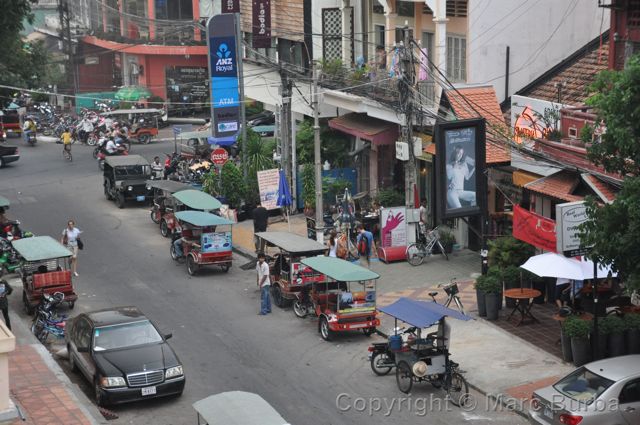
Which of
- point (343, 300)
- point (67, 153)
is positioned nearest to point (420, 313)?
point (343, 300)

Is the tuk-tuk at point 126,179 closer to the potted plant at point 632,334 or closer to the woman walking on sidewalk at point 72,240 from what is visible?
the woman walking on sidewalk at point 72,240

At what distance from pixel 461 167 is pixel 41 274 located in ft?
37.0

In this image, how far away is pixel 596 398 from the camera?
17.1m

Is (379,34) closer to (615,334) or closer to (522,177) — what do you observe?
(522,177)

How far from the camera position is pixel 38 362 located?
73.3 ft

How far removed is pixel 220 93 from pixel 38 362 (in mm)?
18284

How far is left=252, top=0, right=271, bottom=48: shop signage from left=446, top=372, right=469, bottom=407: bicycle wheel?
2553cm

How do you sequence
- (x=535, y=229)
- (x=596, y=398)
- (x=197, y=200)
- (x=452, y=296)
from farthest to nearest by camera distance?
(x=197, y=200) < (x=452, y=296) < (x=535, y=229) < (x=596, y=398)

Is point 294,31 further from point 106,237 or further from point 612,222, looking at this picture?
A: point 612,222

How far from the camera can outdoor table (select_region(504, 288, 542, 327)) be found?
24.5m

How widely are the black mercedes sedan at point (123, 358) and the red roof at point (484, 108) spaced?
12.7m

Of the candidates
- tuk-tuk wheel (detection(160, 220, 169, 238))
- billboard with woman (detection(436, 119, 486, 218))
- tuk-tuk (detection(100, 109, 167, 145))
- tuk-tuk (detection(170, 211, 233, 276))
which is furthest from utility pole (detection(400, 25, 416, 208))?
tuk-tuk (detection(100, 109, 167, 145))

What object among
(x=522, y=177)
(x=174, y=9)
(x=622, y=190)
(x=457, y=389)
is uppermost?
(x=174, y=9)

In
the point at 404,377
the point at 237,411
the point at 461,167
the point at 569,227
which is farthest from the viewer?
the point at 461,167
